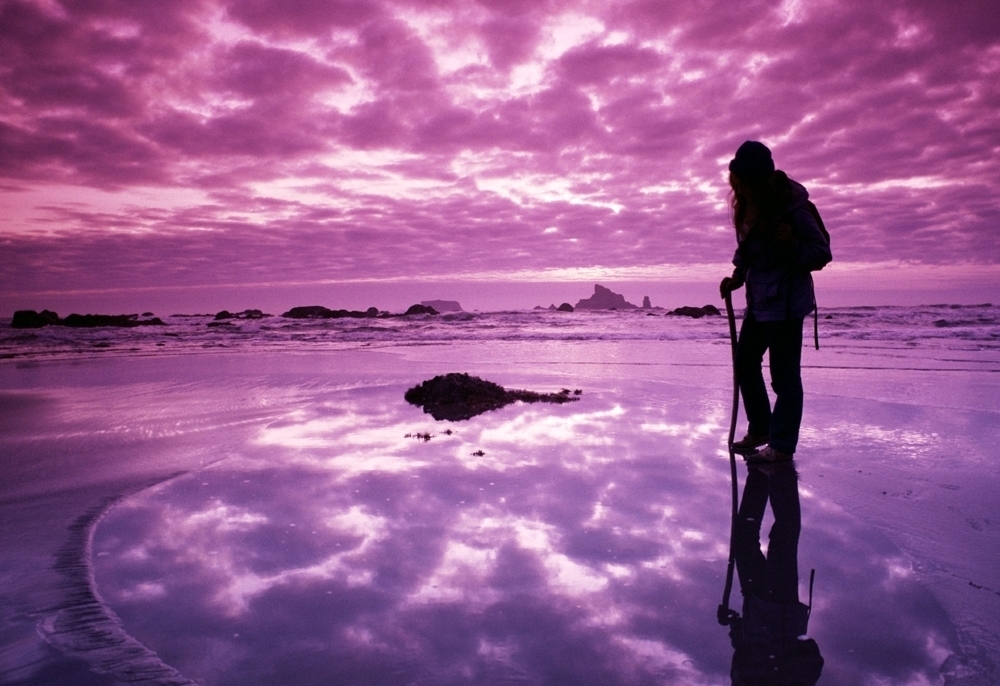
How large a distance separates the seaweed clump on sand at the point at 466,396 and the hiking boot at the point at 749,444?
2662 mm

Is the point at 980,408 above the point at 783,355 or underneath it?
underneath

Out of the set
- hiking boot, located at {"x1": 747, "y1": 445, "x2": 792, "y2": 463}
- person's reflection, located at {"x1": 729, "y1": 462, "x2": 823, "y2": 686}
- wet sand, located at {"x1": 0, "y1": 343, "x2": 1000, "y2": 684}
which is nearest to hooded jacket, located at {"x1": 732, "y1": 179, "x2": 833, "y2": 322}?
hiking boot, located at {"x1": 747, "y1": 445, "x2": 792, "y2": 463}

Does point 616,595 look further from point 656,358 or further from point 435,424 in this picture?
point 656,358

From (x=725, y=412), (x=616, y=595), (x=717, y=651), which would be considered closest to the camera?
(x=717, y=651)

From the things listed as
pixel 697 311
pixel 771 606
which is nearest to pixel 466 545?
pixel 771 606

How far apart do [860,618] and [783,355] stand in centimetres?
272

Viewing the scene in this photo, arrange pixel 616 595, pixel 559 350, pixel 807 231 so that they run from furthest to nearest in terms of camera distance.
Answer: pixel 559 350
pixel 807 231
pixel 616 595

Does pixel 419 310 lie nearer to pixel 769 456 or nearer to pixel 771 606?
pixel 769 456

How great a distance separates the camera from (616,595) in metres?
2.48

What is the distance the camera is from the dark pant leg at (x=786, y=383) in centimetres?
464

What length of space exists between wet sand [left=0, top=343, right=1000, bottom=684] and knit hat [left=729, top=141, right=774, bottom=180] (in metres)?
2.13

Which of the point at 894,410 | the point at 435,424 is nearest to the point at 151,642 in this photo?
the point at 435,424

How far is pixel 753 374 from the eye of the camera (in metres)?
5.29

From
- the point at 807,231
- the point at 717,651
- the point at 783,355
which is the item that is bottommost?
the point at 717,651
